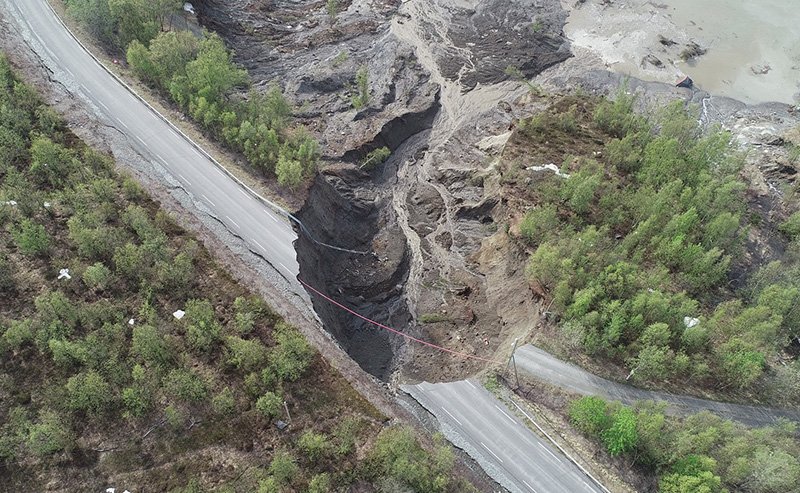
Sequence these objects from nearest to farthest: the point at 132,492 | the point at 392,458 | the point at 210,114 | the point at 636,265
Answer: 1. the point at 132,492
2. the point at 392,458
3. the point at 636,265
4. the point at 210,114

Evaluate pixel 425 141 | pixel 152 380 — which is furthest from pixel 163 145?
pixel 425 141

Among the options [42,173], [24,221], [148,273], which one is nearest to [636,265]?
[148,273]

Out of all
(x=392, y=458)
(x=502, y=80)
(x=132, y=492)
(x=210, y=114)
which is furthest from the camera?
(x=502, y=80)

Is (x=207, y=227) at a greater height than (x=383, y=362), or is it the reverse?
(x=207, y=227)

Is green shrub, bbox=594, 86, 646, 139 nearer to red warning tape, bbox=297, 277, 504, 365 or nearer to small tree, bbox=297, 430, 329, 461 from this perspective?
red warning tape, bbox=297, 277, 504, 365

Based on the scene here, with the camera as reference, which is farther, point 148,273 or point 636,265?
point 636,265

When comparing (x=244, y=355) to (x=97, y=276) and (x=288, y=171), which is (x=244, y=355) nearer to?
(x=97, y=276)

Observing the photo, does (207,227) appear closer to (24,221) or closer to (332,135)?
(24,221)
